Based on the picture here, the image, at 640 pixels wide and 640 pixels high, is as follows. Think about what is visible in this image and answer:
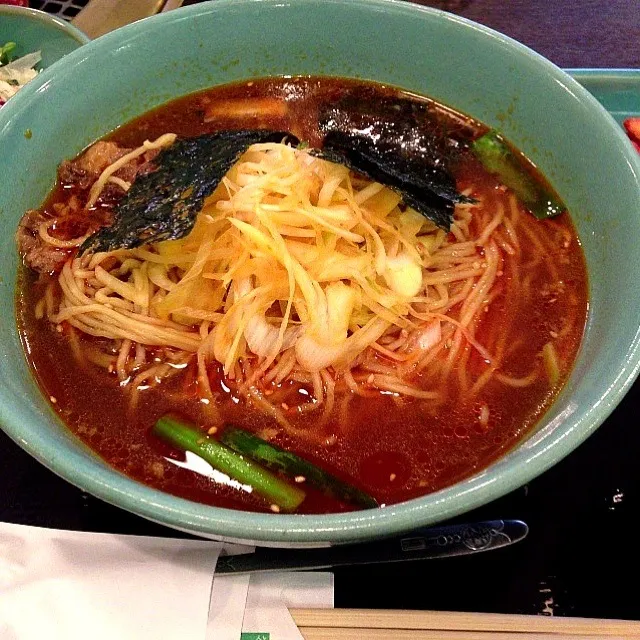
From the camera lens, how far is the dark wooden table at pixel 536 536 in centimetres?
132

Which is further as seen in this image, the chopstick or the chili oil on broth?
the chili oil on broth

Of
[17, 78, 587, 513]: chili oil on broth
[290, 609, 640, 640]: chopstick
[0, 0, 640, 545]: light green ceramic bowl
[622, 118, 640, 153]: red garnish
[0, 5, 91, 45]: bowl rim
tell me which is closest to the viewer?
[0, 0, 640, 545]: light green ceramic bowl

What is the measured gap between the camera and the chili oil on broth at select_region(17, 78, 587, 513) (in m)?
1.36

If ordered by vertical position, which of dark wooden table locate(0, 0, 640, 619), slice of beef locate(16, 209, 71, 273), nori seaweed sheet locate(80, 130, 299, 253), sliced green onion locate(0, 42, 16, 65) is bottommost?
dark wooden table locate(0, 0, 640, 619)

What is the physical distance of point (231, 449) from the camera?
139 centimetres

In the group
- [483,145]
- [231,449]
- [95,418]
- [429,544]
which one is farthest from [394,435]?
[483,145]

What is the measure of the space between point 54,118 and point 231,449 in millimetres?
1009

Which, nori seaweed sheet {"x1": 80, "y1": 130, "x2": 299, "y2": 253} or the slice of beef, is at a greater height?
nori seaweed sheet {"x1": 80, "y1": 130, "x2": 299, "y2": 253}

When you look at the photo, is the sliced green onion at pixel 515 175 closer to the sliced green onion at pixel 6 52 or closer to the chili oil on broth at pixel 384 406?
the chili oil on broth at pixel 384 406

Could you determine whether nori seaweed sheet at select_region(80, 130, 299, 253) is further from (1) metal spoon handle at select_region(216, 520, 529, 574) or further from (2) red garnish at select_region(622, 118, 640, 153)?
(2) red garnish at select_region(622, 118, 640, 153)

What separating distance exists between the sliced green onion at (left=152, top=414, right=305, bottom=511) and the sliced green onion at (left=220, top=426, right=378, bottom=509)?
20mm

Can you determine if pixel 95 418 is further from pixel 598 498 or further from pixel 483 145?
pixel 483 145

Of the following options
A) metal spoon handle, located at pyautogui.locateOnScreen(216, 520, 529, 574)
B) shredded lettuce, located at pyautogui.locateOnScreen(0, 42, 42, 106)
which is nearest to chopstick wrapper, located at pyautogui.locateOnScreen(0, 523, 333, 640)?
metal spoon handle, located at pyautogui.locateOnScreen(216, 520, 529, 574)

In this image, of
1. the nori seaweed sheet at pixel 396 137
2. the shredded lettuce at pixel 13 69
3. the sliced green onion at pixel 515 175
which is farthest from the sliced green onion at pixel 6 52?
the sliced green onion at pixel 515 175
